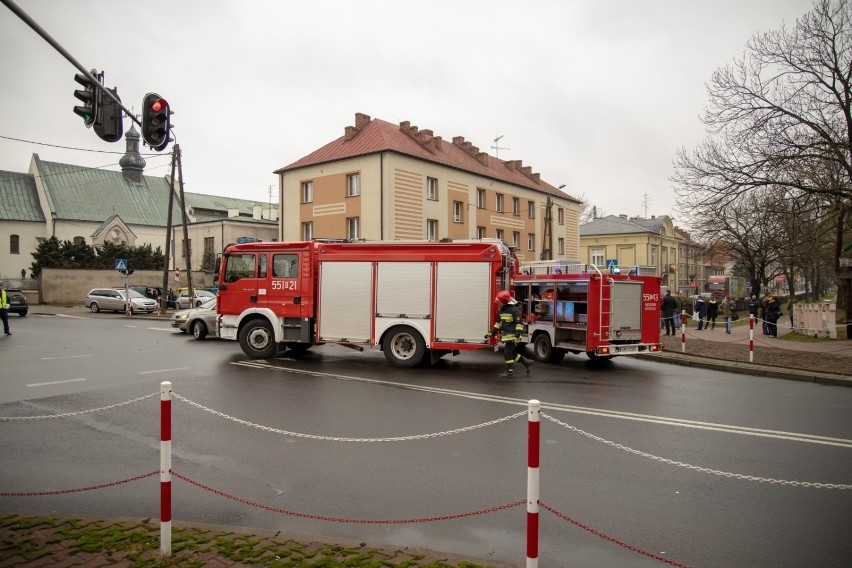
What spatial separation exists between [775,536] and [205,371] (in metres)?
10.8

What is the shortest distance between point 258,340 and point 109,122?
654 cm

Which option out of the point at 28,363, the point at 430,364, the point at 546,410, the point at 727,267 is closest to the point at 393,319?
the point at 430,364

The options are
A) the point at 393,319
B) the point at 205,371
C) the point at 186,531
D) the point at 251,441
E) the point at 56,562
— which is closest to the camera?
the point at 56,562

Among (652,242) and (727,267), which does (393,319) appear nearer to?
(652,242)

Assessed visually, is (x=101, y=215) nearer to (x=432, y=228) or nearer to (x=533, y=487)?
(x=432, y=228)

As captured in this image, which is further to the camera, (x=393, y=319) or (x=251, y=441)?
(x=393, y=319)

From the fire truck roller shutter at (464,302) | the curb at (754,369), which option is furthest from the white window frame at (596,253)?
the fire truck roller shutter at (464,302)

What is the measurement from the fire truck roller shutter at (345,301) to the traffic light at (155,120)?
4933 mm

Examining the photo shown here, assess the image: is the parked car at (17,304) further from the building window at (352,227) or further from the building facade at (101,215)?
the building facade at (101,215)

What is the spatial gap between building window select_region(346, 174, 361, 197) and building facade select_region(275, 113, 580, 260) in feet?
0.20

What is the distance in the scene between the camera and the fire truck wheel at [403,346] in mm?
13430

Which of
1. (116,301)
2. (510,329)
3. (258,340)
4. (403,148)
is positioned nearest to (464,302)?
(510,329)

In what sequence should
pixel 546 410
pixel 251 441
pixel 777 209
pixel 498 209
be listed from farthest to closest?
1. pixel 498 209
2. pixel 777 209
3. pixel 546 410
4. pixel 251 441

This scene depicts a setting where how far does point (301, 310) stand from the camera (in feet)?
47.0
